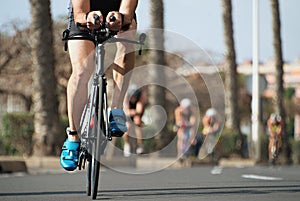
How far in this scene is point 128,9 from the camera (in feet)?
22.6

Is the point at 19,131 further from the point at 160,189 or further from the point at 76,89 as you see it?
the point at 76,89

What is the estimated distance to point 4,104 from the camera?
71.4 metres

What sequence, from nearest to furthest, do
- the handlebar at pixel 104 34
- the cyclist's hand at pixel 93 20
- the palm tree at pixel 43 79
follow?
the cyclist's hand at pixel 93 20 < the handlebar at pixel 104 34 < the palm tree at pixel 43 79

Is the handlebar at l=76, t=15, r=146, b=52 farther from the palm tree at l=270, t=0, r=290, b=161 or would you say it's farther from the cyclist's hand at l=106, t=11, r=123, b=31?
the palm tree at l=270, t=0, r=290, b=161

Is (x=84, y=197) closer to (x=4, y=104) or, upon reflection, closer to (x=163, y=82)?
(x=163, y=82)

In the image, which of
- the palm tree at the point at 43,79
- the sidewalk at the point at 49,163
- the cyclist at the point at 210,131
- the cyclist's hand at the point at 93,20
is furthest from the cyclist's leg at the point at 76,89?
the cyclist at the point at 210,131

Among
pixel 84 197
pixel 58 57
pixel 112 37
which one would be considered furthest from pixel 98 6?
pixel 58 57

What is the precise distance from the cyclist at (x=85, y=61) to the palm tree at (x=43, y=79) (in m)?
12.2

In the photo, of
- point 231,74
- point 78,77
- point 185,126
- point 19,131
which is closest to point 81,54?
point 78,77

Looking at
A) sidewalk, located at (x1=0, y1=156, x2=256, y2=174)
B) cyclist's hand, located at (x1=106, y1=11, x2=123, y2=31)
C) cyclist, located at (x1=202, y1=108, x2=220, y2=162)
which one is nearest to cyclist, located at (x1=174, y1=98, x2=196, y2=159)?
sidewalk, located at (x1=0, y1=156, x2=256, y2=174)

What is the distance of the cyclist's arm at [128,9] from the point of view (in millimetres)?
6828

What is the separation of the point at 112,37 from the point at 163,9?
63.6 ft

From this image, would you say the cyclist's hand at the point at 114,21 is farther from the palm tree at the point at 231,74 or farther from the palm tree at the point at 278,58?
the palm tree at the point at 278,58

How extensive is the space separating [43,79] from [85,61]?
12.5m
